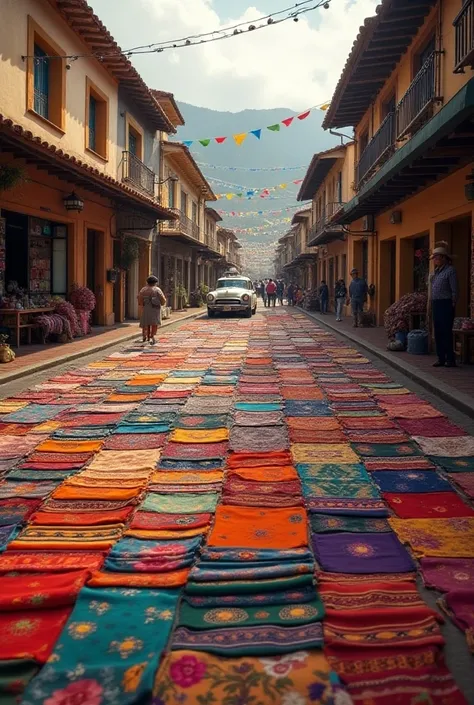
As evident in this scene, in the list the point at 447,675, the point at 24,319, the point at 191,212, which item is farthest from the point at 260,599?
the point at 191,212

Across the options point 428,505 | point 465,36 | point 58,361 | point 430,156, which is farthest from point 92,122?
point 428,505

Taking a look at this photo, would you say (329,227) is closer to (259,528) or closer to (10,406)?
(10,406)

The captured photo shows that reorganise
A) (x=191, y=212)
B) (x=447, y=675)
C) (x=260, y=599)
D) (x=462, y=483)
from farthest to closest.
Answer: (x=191, y=212) → (x=462, y=483) → (x=260, y=599) → (x=447, y=675)

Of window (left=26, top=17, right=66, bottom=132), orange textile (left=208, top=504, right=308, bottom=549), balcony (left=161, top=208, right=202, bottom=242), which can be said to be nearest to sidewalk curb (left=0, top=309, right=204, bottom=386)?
window (left=26, top=17, right=66, bottom=132)

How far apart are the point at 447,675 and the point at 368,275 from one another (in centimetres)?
2028

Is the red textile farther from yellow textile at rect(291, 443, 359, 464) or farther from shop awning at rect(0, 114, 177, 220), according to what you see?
shop awning at rect(0, 114, 177, 220)

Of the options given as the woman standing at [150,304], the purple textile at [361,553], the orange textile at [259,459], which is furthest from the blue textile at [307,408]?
the woman standing at [150,304]

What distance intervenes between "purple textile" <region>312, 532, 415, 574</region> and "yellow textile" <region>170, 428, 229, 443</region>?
2.48 meters

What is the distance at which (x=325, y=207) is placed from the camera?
32.9 meters

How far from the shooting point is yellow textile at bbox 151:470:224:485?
195 inches

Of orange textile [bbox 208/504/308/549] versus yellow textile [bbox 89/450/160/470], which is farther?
yellow textile [bbox 89/450/160/470]

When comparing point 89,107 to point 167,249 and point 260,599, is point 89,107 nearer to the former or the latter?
point 167,249

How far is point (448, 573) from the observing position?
11.1 ft

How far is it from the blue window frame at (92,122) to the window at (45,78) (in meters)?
2.89
